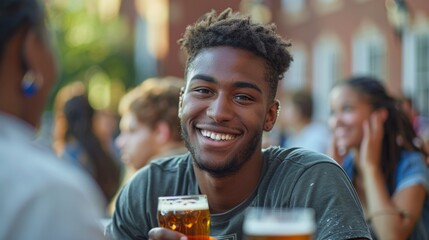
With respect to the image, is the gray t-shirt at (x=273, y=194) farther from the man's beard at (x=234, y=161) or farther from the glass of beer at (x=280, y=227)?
the glass of beer at (x=280, y=227)

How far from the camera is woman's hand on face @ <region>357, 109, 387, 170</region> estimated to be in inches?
214

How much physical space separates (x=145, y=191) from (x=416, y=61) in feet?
53.3

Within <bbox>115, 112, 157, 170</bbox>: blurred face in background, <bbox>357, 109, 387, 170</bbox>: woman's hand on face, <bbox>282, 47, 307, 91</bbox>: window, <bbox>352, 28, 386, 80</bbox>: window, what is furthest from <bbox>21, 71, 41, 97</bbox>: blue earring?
<bbox>282, 47, 307, 91</bbox>: window

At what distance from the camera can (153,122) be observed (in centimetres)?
595

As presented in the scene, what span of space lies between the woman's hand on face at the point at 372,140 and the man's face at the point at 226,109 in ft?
6.77

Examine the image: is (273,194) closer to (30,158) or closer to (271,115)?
(271,115)

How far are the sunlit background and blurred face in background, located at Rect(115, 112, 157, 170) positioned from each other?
1156 mm

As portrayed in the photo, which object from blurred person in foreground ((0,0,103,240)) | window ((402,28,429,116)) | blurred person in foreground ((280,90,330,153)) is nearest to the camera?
blurred person in foreground ((0,0,103,240))

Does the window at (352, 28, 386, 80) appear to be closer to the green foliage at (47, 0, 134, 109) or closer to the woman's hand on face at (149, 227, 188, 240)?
the woman's hand on face at (149, 227, 188, 240)

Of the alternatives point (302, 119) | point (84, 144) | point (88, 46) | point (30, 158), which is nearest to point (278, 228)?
point (30, 158)

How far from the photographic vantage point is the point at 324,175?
11.0ft

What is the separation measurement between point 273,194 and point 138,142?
268 cm

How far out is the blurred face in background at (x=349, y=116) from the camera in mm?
5773

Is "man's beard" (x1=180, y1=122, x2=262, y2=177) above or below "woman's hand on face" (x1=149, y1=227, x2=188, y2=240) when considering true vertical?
above
